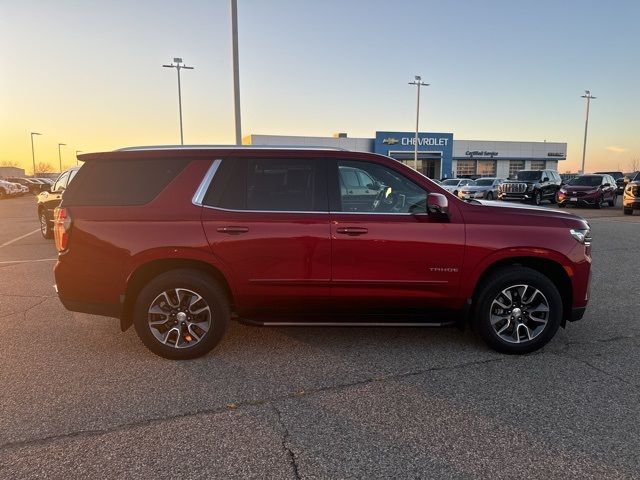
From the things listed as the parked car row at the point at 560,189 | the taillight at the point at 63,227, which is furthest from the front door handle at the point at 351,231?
the parked car row at the point at 560,189

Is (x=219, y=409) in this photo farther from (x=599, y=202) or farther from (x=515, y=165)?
(x=515, y=165)

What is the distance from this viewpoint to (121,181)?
4.12 m

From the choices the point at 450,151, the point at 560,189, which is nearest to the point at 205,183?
the point at 560,189

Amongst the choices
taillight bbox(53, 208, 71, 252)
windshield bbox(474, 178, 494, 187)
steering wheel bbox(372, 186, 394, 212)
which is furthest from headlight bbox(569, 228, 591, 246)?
windshield bbox(474, 178, 494, 187)

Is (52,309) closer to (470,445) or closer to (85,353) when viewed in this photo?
(85,353)

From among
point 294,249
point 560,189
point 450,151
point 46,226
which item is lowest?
point 46,226

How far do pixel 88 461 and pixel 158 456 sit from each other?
40cm

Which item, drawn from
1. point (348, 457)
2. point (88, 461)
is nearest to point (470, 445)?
point (348, 457)

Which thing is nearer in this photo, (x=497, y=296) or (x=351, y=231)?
(x=351, y=231)

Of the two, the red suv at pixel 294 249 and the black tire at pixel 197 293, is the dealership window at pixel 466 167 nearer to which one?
the red suv at pixel 294 249

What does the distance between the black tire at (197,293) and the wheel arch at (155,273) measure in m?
0.05

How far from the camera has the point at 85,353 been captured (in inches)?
172

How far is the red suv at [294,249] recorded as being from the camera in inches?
159

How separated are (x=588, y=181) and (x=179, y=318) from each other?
25228 millimetres
